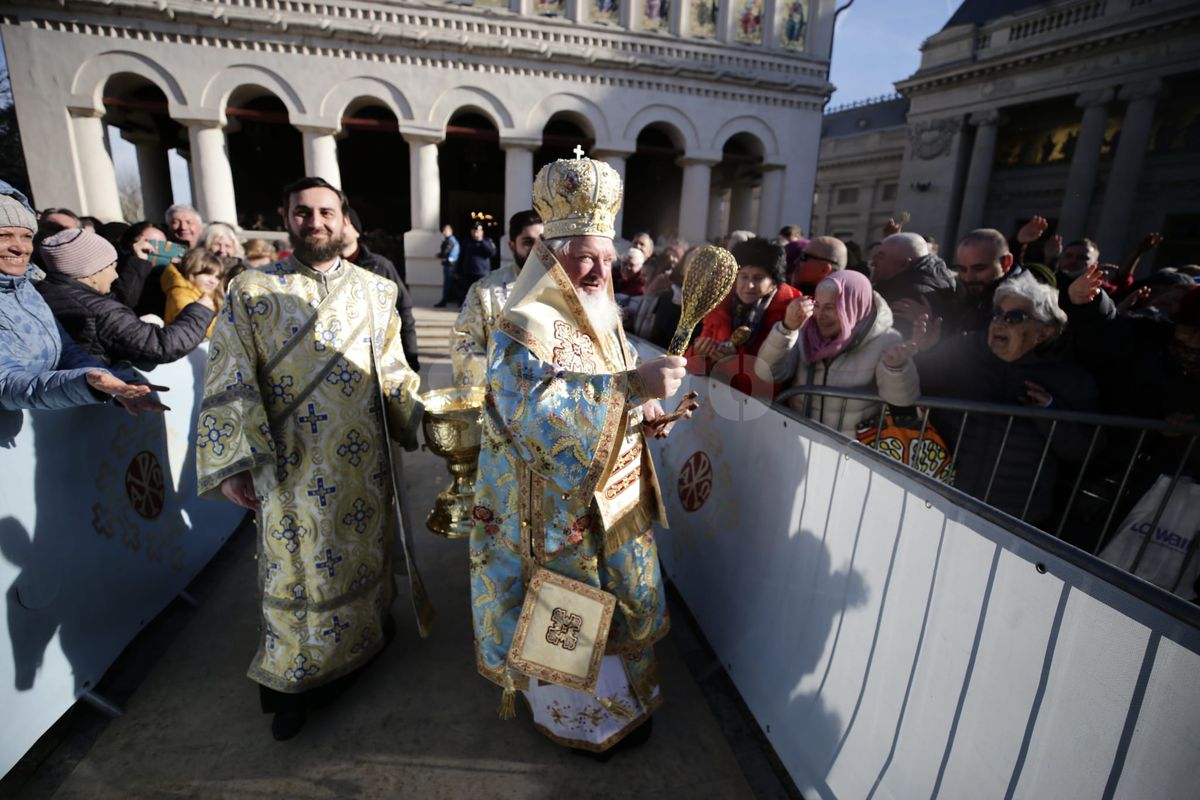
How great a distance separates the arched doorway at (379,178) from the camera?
15742 mm

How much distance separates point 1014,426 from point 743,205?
1672cm

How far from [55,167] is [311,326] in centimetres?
1438

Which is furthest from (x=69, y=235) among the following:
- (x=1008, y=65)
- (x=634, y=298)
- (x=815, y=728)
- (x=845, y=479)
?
(x=1008, y=65)

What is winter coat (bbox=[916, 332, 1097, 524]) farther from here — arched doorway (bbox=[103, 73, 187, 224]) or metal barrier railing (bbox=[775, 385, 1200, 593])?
arched doorway (bbox=[103, 73, 187, 224])

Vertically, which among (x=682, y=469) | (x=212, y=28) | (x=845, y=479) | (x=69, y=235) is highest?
(x=212, y=28)

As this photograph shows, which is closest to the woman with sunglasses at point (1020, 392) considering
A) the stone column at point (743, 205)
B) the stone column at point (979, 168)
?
the stone column at point (743, 205)

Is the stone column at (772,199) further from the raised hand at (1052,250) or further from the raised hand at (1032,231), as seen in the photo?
the raised hand at (1032,231)

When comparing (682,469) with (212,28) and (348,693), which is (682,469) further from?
(212,28)

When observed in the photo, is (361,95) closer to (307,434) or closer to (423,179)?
(423,179)

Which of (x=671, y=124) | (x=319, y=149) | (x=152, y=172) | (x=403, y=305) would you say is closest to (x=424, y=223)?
(x=319, y=149)

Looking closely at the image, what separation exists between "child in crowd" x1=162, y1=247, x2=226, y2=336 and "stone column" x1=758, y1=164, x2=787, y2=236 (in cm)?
1486

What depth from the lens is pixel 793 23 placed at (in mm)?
14828

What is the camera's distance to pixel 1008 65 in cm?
1905

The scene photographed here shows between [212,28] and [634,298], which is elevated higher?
[212,28]
